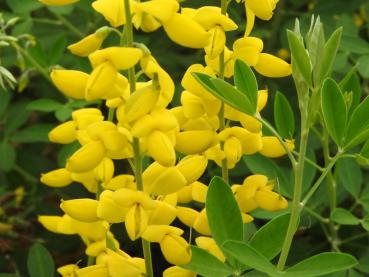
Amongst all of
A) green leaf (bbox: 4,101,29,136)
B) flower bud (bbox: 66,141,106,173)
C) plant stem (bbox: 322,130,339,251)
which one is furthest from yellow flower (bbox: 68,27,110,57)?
green leaf (bbox: 4,101,29,136)

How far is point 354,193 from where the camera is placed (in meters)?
1.76

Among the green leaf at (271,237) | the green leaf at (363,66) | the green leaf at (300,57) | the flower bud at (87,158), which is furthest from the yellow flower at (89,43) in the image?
the green leaf at (363,66)

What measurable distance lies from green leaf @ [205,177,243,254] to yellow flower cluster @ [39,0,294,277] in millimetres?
36

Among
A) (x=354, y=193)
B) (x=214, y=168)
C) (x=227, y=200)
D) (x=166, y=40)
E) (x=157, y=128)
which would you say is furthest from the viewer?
(x=166, y=40)

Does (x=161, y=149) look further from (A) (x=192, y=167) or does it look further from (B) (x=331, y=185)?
(B) (x=331, y=185)

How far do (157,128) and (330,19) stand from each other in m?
1.39

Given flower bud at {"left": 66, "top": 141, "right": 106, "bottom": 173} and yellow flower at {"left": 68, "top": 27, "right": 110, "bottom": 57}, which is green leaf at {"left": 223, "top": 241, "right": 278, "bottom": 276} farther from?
yellow flower at {"left": 68, "top": 27, "right": 110, "bottom": 57}

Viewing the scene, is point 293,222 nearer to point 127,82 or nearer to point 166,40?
point 127,82

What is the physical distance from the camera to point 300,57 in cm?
108

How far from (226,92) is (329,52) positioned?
0.14 metres

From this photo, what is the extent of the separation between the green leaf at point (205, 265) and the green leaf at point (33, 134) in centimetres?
104

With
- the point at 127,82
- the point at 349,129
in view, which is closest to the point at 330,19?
the point at 349,129

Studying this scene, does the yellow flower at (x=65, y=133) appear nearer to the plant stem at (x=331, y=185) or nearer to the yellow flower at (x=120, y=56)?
the yellow flower at (x=120, y=56)

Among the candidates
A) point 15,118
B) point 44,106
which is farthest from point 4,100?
point 44,106
